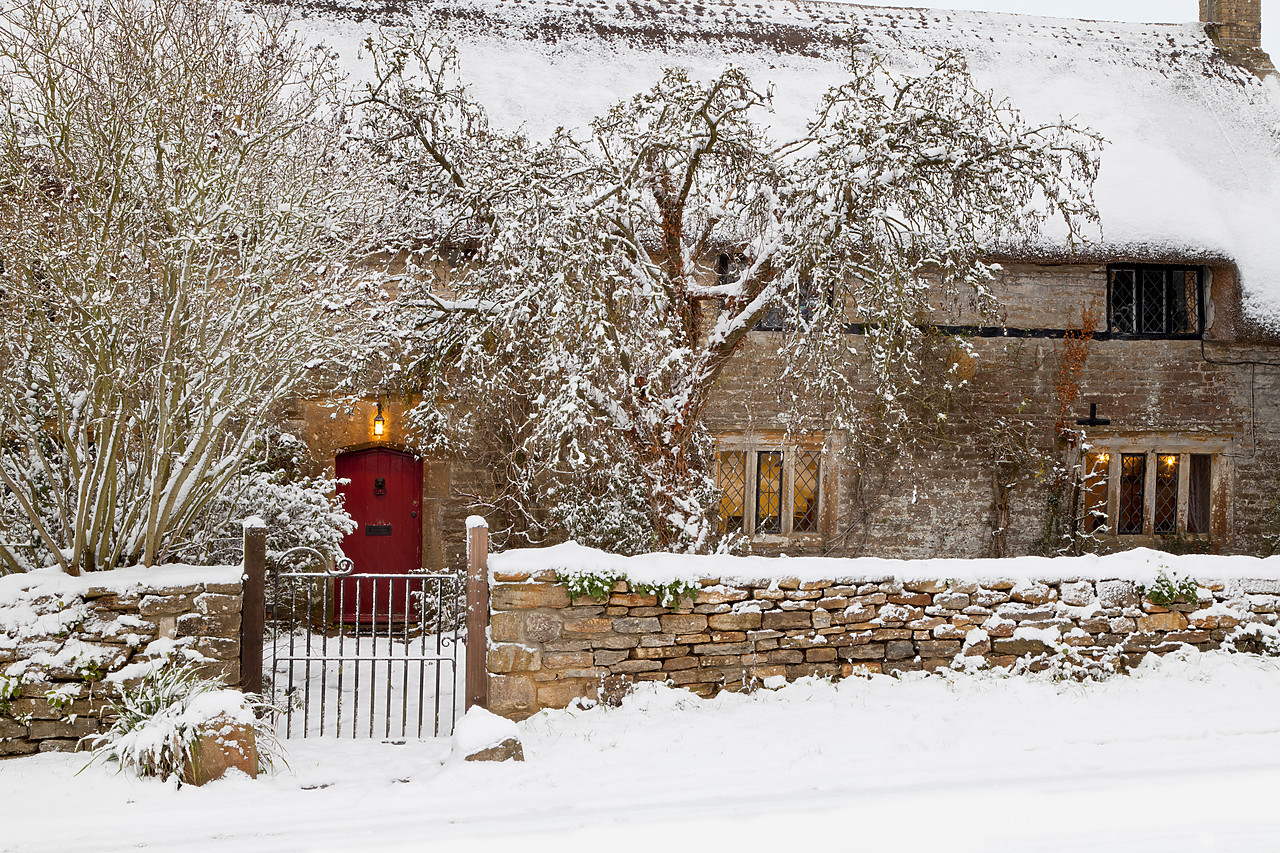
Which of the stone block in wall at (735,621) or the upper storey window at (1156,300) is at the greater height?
the upper storey window at (1156,300)

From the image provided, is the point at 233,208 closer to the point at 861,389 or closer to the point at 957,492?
the point at 861,389

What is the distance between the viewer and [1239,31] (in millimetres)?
12797

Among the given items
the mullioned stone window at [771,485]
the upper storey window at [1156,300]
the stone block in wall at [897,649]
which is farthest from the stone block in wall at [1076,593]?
the upper storey window at [1156,300]

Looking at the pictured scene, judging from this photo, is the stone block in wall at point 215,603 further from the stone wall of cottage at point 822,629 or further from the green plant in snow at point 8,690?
the stone wall of cottage at point 822,629

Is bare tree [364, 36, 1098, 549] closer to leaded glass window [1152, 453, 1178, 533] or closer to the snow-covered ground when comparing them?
the snow-covered ground

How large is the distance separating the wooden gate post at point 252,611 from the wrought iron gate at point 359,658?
0.11 metres

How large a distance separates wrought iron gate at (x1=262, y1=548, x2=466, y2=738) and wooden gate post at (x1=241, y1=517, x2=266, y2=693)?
11cm

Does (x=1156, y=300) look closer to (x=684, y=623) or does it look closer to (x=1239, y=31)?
(x=1239, y=31)

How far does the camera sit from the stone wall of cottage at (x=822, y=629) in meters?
5.31

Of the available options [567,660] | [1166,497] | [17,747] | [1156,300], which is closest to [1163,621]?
[567,660]

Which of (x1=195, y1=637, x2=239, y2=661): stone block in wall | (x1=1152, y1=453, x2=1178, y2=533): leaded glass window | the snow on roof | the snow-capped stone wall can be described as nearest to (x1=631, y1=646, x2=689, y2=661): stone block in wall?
the snow-capped stone wall

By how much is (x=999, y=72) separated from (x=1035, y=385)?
4.54m

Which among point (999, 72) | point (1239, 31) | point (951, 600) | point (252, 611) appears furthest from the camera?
point (1239, 31)

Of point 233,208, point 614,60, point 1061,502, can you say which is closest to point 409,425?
point 233,208
